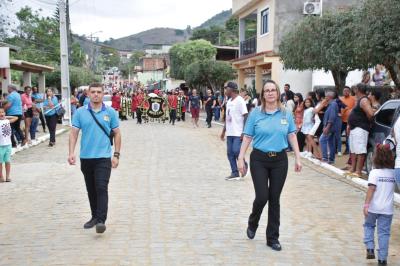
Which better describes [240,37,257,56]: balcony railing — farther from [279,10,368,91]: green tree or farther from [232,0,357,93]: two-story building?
[279,10,368,91]: green tree

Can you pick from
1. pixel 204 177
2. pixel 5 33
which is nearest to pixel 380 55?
pixel 204 177

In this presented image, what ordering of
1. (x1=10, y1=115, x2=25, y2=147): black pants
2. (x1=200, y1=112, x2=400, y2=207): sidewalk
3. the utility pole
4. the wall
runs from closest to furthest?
(x1=200, y1=112, x2=400, y2=207): sidewalk → (x1=10, y1=115, x2=25, y2=147): black pants → the utility pole → the wall

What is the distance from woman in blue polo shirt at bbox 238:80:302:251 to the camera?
6.03 metres

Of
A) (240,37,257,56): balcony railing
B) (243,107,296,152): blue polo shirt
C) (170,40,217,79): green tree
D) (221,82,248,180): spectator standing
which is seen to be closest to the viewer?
(243,107,296,152): blue polo shirt

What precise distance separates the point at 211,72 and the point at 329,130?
29330mm

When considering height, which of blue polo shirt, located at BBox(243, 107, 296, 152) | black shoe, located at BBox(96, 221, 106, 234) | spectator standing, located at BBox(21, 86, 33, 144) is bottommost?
black shoe, located at BBox(96, 221, 106, 234)

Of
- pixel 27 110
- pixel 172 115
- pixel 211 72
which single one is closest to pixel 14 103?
pixel 27 110

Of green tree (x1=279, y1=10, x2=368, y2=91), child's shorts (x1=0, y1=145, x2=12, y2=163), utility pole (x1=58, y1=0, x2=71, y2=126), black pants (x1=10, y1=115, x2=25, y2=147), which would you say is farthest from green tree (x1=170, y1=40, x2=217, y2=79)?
child's shorts (x1=0, y1=145, x2=12, y2=163)

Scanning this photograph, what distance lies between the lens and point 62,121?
26.0m

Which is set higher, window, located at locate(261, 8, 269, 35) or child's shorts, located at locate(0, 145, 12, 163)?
window, located at locate(261, 8, 269, 35)

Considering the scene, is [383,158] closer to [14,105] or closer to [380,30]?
[380,30]

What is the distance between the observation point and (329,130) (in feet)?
41.0

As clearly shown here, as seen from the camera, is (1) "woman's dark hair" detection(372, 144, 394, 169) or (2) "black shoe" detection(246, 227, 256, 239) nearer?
(1) "woman's dark hair" detection(372, 144, 394, 169)

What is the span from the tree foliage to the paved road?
29.2 m
